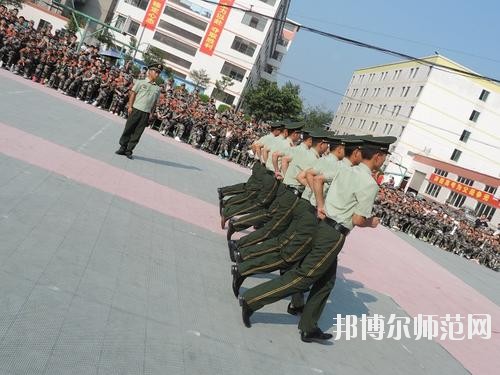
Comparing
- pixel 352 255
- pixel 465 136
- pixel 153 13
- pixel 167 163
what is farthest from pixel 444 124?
pixel 167 163

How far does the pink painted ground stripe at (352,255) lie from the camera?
6988mm

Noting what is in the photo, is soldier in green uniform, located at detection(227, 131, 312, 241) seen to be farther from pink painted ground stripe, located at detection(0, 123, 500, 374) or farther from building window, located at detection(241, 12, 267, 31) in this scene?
building window, located at detection(241, 12, 267, 31)

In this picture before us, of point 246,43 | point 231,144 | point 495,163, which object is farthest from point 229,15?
point 231,144

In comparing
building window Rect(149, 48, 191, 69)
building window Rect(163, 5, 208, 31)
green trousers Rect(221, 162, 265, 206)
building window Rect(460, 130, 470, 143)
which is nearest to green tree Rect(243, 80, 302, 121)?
building window Rect(149, 48, 191, 69)

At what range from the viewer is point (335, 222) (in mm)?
4465

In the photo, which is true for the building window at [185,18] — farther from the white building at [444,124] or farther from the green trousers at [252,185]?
the green trousers at [252,185]

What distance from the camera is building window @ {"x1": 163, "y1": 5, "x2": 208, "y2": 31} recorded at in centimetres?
5756

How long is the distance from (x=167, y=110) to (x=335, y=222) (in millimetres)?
14078

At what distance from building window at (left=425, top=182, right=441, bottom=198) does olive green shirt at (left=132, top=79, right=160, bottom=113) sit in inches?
1694

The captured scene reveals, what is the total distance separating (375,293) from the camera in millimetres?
7789

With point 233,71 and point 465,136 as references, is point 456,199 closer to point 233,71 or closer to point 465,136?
point 465,136

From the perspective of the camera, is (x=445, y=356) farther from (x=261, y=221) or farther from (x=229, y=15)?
(x=229, y=15)

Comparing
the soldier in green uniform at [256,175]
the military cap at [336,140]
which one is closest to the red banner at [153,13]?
the soldier in green uniform at [256,175]

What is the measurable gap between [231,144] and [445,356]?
1370 centimetres
